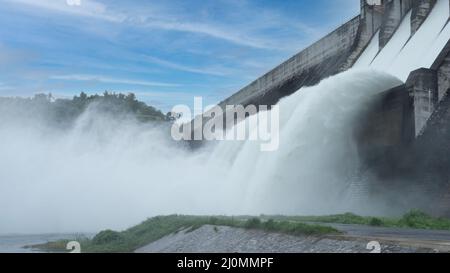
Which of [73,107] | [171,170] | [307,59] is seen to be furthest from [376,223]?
[73,107]

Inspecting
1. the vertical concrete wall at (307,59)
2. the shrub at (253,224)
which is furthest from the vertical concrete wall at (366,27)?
the shrub at (253,224)

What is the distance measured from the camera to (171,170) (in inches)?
1302

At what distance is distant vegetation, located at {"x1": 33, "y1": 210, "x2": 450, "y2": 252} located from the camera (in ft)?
44.3

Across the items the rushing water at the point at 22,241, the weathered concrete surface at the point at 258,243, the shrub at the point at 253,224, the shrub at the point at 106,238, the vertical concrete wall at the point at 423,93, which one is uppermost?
the vertical concrete wall at the point at 423,93

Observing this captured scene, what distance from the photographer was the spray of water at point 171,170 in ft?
75.9

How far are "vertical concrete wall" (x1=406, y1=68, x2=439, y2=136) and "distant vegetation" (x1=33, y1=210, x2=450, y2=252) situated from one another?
3918 millimetres

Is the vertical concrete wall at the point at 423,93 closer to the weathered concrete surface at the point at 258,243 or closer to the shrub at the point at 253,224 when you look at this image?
the shrub at the point at 253,224

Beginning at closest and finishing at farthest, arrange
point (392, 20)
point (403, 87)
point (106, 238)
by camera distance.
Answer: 1. point (106, 238)
2. point (403, 87)
3. point (392, 20)

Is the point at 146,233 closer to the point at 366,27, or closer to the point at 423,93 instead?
the point at 423,93

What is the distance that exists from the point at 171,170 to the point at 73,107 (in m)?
40.5

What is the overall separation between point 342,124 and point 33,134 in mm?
21575

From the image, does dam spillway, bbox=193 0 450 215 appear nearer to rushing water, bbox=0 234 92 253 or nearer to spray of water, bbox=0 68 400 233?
spray of water, bbox=0 68 400 233

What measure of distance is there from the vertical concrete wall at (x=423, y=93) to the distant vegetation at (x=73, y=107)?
105ft

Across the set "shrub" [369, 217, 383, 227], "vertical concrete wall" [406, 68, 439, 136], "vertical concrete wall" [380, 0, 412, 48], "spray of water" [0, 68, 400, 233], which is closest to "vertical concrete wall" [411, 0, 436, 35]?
"vertical concrete wall" [380, 0, 412, 48]
